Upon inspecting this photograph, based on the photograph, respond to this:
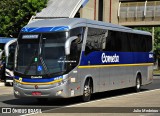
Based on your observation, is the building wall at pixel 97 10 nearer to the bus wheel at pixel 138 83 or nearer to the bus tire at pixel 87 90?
the bus wheel at pixel 138 83

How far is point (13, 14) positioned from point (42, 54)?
3035 cm

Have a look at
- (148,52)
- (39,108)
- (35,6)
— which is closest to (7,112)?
(39,108)

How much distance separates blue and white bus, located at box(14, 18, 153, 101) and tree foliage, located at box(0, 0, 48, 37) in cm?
2613

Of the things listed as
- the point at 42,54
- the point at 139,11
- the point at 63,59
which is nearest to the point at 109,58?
the point at 63,59

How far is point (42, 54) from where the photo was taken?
1769 centimetres

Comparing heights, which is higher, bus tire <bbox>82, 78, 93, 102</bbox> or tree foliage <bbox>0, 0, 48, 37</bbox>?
tree foliage <bbox>0, 0, 48, 37</bbox>

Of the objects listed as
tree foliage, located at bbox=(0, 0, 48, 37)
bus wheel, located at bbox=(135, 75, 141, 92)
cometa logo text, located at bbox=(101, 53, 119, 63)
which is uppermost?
tree foliage, located at bbox=(0, 0, 48, 37)

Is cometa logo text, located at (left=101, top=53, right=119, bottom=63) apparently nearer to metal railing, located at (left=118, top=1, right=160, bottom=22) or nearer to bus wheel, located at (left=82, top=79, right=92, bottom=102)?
bus wheel, located at (left=82, top=79, right=92, bottom=102)

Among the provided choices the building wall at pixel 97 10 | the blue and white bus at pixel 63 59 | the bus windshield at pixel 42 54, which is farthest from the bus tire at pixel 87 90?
the building wall at pixel 97 10

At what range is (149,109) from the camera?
15.9 m

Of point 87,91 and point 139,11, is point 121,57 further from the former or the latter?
point 139,11

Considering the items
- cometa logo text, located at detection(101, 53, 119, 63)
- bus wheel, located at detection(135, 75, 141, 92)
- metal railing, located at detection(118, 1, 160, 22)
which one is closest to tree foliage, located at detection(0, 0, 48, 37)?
metal railing, located at detection(118, 1, 160, 22)

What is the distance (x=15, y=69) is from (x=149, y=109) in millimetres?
5166

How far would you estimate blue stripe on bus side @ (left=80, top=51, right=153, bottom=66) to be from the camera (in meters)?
19.2
